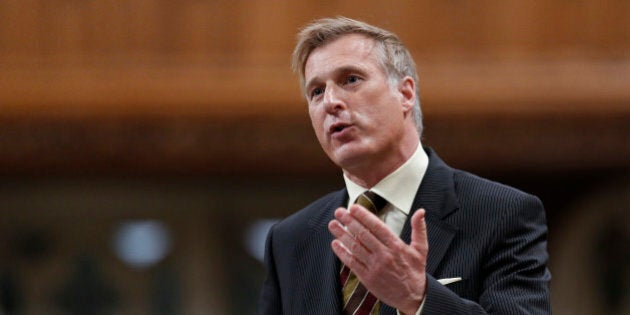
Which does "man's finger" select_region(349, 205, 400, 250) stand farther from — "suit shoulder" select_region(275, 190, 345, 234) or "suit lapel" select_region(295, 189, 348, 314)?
"suit shoulder" select_region(275, 190, 345, 234)

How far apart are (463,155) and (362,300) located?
3.02 meters

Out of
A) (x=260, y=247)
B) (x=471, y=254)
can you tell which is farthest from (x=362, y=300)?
(x=260, y=247)

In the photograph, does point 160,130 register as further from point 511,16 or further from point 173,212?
point 511,16

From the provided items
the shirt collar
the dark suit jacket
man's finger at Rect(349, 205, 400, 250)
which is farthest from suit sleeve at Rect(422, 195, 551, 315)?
the shirt collar

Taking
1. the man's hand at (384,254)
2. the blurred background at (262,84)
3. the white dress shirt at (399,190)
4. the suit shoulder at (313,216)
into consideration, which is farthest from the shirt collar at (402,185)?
the blurred background at (262,84)

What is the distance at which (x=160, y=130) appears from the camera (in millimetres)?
5133

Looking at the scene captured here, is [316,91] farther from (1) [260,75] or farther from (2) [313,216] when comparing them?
(1) [260,75]

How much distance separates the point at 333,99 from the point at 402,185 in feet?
0.77

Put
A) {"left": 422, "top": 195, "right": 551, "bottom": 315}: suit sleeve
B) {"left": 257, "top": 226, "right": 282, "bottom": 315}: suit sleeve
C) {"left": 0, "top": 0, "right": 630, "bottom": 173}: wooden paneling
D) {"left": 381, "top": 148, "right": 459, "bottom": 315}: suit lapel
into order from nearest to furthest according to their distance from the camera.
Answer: {"left": 422, "top": 195, "right": 551, "bottom": 315}: suit sleeve
{"left": 381, "top": 148, "right": 459, "bottom": 315}: suit lapel
{"left": 257, "top": 226, "right": 282, "bottom": 315}: suit sleeve
{"left": 0, "top": 0, "right": 630, "bottom": 173}: wooden paneling

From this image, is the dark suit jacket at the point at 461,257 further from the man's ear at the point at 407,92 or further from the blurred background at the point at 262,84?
the blurred background at the point at 262,84

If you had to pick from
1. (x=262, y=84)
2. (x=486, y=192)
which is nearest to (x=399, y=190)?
(x=486, y=192)

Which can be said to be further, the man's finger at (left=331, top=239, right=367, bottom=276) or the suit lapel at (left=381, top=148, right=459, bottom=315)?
the suit lapel at (left=381, top=148, right=459, bottom=315)

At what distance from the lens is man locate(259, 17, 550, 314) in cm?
215

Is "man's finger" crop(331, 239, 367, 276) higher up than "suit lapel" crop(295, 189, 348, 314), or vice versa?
"man's finger" crop(331, 239, 367, 276)
